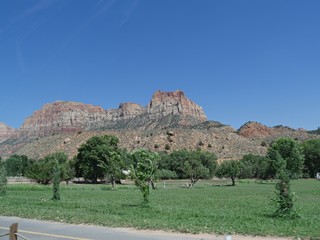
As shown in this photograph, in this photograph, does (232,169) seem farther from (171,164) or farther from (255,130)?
(255,130)

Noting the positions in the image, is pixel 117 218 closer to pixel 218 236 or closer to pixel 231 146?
pixel 218 236

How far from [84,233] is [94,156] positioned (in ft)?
234

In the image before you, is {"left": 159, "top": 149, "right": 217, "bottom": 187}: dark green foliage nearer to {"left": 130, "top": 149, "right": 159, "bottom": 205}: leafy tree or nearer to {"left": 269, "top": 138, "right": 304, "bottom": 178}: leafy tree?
{"left": 269, "top": 138, "right": 304, "bottom": 178}: leafy tree

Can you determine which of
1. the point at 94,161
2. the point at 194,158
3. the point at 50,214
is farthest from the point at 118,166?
the point at 50,214

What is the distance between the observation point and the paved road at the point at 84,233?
14.6 meters

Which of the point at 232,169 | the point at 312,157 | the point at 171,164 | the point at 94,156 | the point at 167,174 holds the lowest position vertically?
the point at 232,169

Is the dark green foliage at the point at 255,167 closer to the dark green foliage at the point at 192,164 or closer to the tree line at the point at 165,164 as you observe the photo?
the tree line at the point at 165,164

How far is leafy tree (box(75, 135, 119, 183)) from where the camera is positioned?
87250mm

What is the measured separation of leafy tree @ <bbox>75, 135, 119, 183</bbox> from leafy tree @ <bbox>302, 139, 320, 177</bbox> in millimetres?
52628

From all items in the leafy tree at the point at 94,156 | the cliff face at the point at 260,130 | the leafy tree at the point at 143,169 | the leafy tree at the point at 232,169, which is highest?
the cliff face at the point at 260,130

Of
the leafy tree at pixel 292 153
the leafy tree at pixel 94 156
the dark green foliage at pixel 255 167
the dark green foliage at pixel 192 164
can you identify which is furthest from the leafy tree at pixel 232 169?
the leafy tree at pixel 94 156

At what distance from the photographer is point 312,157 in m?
111

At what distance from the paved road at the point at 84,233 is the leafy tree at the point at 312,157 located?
336ft

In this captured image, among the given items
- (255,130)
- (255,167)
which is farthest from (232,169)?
(255,130)
